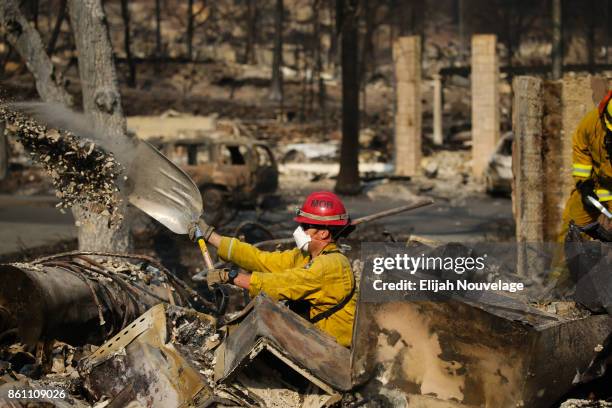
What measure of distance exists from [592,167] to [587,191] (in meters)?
0.24

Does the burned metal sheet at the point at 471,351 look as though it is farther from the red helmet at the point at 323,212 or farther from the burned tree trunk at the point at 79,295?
the burned tree trunk at the point at 79,295

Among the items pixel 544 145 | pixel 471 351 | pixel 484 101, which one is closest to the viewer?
pixel 471 351

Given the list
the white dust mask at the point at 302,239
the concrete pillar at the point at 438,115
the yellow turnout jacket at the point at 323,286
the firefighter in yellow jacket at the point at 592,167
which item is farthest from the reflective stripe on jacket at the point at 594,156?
the concrete pillar at the point at 438,115

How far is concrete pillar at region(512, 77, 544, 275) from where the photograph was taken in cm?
927

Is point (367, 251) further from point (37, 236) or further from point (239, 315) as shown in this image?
point (37, 236)

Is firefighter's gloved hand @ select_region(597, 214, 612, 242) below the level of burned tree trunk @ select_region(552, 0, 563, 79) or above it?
below

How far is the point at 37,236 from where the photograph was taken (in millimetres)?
14617

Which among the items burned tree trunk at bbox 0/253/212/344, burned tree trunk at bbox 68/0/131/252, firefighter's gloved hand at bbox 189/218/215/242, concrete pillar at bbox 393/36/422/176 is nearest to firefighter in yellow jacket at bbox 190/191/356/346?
firefighter's gloved hand at bbox 189/218/215/242

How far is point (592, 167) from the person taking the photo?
754cm

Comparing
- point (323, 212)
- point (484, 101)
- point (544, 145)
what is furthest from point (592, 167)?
point (484, 101)

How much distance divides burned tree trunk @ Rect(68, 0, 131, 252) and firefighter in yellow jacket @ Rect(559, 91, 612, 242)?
178 inches

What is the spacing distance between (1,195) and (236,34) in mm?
38478

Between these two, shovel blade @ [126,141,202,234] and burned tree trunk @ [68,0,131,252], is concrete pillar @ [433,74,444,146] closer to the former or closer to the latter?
burned tree trunk @ [68,0,131,252]

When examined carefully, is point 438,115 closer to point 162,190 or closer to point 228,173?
point 228,173
